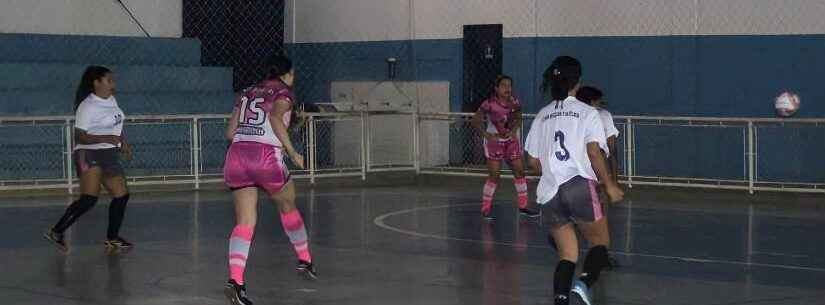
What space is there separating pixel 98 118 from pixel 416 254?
3443 mm

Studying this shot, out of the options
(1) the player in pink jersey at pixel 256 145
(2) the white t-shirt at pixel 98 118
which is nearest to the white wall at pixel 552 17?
(2) the white t-shirt at pixel 98 118

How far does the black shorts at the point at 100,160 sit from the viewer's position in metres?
14.8

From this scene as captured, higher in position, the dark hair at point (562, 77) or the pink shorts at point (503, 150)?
the dark hair at point (562, 77)

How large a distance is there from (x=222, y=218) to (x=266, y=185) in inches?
278

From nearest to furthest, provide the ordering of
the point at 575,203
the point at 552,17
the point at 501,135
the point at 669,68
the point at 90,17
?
the point at 575,203 → the point at 501,135 → the point at 669,68 → the point at 552,17 → the point at 90,17

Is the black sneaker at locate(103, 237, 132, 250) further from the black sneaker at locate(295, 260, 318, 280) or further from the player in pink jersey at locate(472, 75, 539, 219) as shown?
the player in pink jersey at locate(472, 75, 539, 219)

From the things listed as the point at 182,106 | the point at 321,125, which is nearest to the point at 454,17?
the point at 321,125

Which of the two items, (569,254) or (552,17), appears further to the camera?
(552,17)

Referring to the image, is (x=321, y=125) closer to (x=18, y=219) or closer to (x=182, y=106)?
(x=182, y=106)

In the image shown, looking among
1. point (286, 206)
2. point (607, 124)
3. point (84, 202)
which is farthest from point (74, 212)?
point (607, 124)

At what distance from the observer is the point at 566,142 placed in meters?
10.3

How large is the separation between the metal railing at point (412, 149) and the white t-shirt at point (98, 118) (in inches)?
284

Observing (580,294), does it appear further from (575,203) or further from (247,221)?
(247,221)

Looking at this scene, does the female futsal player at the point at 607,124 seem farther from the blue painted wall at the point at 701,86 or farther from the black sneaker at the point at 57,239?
the blue painted wall at the point at 701,86
